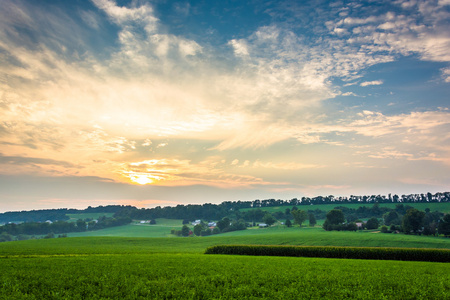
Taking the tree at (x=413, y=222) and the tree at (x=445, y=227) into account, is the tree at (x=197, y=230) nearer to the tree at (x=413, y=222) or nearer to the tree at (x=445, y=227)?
the tree at (x=413, y=222)

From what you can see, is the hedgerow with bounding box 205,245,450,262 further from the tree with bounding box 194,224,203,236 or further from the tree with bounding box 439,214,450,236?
the tree with bounding box 194,224,203,236

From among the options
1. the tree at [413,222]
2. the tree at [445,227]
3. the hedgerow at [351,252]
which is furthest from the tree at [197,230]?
the tree at [445,227]

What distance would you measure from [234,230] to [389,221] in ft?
297

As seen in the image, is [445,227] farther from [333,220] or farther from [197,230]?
[197,230]

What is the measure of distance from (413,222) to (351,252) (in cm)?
8104

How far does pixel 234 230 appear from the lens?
166 meters

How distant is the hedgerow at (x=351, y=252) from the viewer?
158 feet

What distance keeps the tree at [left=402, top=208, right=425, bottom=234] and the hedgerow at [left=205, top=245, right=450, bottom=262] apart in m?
71.1

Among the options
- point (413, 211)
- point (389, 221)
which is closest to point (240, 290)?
point (413, 211)

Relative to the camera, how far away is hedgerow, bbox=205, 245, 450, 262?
4825cm

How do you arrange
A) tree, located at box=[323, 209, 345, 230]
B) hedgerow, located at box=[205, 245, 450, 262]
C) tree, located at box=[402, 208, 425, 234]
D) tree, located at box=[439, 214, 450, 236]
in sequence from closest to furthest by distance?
hedgerow, located at box=[205, 245, 450, 262]
tree, located at box=[439, 214, 450, 236]
tree, located at box=[402, 208, 425, 234]
tree, located at box=[323, 209, 345, 230]

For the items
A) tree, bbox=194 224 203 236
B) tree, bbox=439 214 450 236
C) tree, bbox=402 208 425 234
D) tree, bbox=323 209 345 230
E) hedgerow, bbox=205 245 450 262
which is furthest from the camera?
tree, bbox=194 224 203 236

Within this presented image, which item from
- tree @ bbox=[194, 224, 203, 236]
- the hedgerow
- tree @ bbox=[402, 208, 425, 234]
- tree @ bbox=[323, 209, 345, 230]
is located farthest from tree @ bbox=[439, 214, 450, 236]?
tree @ bbox=[194, 224, 203, 236]

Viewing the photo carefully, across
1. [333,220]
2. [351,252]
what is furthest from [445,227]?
[351,252]
